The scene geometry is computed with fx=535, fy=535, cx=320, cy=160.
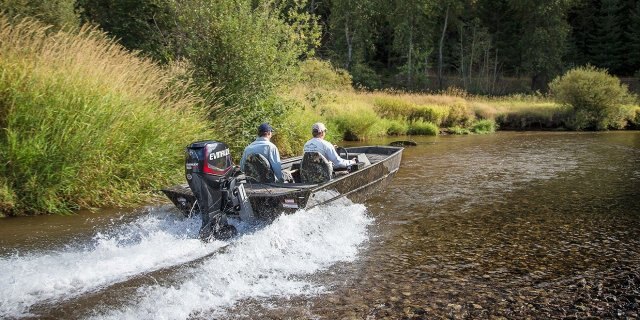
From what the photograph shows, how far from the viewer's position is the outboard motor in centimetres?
646

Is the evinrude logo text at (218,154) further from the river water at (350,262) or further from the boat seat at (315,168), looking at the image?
the boat seat at (315,168)

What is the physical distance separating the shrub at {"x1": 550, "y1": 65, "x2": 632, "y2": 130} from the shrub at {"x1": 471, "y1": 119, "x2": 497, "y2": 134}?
4474 mm

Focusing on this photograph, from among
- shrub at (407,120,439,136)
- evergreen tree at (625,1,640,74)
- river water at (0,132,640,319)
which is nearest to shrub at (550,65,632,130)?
shrub at (407,120,439,136)

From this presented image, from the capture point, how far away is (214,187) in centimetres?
658

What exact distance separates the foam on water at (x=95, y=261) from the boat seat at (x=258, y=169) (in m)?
1.25

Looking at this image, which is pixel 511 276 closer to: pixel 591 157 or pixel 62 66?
pixel 62 66

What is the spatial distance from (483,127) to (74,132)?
69.6 feet

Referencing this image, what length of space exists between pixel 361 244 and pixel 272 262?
4.97 feet

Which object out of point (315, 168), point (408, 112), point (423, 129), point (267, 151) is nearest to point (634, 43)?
point (408, 112)

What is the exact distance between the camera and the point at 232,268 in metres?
6.02

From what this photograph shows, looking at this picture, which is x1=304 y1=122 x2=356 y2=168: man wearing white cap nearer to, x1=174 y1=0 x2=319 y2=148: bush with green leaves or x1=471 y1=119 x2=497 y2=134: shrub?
x1=174 y1=0 x2=319 y2=148: bush with green leaves

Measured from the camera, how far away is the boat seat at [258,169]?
827cm

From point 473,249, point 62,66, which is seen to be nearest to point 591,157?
point 473,249

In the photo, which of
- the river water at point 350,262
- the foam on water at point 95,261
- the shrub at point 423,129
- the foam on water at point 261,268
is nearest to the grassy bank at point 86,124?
the river water at point 350,262
